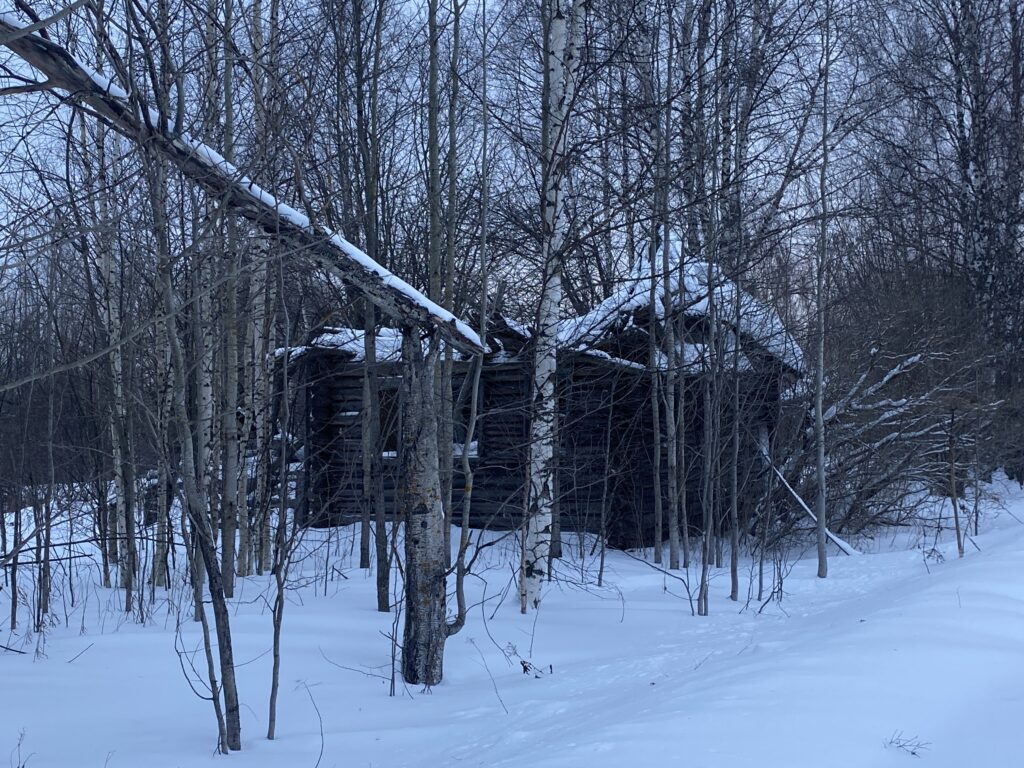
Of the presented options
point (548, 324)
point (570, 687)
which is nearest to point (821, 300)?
point (548, 324)

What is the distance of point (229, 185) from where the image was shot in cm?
443

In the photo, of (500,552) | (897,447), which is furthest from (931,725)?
(897,447)

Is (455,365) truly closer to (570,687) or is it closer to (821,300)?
(821,300)

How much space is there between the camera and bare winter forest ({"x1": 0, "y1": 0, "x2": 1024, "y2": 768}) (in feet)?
16.2

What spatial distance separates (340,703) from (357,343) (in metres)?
9.01

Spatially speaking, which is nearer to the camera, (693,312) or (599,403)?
(693,312)

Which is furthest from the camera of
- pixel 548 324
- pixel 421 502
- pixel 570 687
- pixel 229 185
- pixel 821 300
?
pixel 821 300

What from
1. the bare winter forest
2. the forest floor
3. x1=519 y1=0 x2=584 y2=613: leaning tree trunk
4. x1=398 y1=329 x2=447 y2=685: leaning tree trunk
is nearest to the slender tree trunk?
the bare winter forest

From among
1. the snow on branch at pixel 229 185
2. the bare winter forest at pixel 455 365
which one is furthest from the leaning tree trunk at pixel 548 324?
the snow on branch at pixel 229 185

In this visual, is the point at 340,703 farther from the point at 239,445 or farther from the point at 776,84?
the point at 776,84

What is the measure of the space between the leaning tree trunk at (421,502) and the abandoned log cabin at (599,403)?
5.91m

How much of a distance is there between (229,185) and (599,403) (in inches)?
363

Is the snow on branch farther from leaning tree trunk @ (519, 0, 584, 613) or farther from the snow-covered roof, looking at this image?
the snow-covered roof

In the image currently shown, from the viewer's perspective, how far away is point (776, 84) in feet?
38.6
